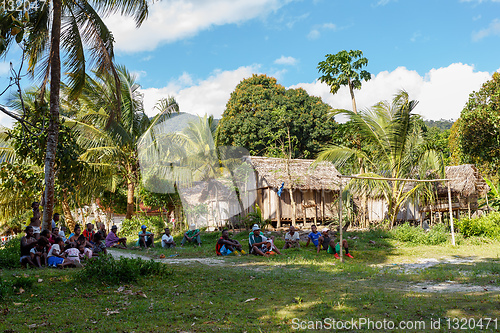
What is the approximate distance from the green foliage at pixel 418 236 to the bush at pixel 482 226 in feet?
4.00

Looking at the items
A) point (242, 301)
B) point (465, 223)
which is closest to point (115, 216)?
point (465, 223)

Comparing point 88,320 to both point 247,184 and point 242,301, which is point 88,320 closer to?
point 242,301

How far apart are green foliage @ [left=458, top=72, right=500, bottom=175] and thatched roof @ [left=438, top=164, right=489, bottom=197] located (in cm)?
116

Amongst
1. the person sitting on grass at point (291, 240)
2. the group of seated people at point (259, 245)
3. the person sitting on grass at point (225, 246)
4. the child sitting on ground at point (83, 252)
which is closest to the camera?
the child sitting on ground at point (83, 252)

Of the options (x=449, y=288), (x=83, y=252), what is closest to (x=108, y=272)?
(x=83, y=252)

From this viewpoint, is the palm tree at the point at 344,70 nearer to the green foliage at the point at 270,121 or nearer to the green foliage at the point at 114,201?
the green foliage at the point at 270,121

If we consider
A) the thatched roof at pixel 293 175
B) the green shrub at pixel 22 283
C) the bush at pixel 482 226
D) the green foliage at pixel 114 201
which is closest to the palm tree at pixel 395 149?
the bush at pixel 482 226

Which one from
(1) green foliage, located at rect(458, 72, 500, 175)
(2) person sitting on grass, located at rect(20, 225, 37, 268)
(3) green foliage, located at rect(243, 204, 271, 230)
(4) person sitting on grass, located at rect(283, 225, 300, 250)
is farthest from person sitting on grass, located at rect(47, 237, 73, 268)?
(1) green foliage, located at rect(458, 72, 500, 175)

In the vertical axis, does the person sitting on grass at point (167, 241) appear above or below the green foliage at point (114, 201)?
below

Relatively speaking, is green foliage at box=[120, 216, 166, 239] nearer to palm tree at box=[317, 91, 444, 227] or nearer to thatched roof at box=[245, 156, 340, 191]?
thatched roof at box=[245, 156, 340, 191]

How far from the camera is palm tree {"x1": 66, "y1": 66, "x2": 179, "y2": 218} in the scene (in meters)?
17.5

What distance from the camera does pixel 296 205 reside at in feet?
64.1

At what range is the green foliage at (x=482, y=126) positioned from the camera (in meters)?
19.3

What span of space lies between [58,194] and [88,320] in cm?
1083
